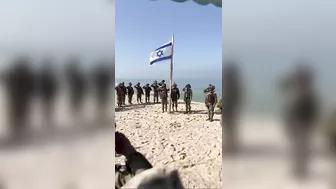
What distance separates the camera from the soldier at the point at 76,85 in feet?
4.77

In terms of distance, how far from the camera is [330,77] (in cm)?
148

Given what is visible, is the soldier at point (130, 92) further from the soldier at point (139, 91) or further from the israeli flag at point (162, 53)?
the israeli flag at point (162, 53)

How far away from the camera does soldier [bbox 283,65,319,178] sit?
1472 millimetres

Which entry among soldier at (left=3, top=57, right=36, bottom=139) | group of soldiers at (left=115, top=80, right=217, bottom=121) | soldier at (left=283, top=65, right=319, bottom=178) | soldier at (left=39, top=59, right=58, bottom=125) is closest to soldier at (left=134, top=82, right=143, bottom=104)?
group of soldiers at (left=115, top=80, right=217, bottom=121)

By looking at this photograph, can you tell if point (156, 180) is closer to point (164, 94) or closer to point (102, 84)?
point (164, 94)

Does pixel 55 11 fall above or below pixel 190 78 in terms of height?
above

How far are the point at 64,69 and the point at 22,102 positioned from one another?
0.83 feet

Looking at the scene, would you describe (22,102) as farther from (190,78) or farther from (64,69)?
(190,78)

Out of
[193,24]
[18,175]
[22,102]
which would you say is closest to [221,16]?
[193,24]

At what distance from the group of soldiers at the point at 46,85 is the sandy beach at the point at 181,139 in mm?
175

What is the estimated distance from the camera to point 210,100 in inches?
57.7

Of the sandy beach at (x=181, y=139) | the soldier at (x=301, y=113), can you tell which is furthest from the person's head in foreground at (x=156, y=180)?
the soldier at (x=301, y=113)

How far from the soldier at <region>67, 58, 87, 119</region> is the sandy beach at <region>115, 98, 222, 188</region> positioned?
0.63 ft

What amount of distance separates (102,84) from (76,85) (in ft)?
0.41
